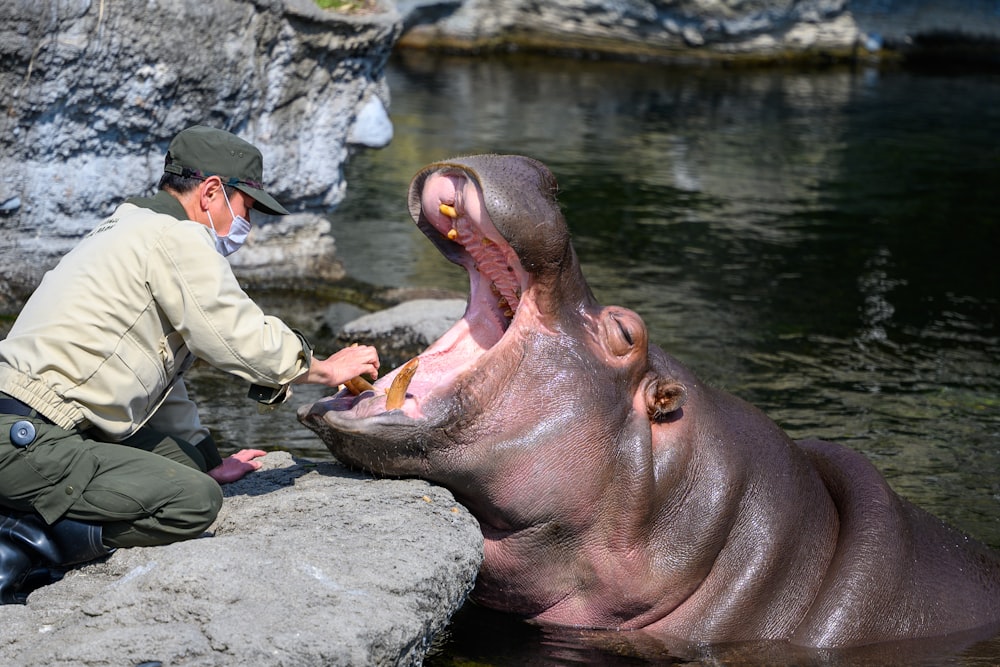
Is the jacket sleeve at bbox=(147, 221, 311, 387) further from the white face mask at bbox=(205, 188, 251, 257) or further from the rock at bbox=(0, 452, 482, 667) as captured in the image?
the rock at bbox=(0, 452, 482, 667)

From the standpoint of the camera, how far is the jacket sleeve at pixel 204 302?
350 cm

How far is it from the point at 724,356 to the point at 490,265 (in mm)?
4256

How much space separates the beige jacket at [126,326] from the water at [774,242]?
127 cm

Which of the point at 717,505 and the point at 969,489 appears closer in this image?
the point at 717,505

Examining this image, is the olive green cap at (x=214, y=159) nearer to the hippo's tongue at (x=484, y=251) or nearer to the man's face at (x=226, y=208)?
the man's face at (x=226, y=208)

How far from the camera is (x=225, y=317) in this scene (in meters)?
3.51

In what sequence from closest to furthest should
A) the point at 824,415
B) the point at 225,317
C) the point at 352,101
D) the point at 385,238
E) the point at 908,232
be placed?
the point at 225,317
the point at 824,415
the point at 352,101
the point at 385,238
the point at 908,232

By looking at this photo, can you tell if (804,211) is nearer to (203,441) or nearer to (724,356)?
(724,356)

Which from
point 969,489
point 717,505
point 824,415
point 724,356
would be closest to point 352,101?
point 724,356

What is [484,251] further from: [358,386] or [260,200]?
[260,200]

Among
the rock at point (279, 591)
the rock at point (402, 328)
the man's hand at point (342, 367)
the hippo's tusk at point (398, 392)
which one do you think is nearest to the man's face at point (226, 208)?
the man's hand at point (342, 367)

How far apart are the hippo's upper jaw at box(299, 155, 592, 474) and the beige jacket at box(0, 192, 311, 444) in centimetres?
38

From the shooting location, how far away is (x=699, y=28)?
79.4ft

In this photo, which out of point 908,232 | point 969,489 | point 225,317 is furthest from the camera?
point 908,232
